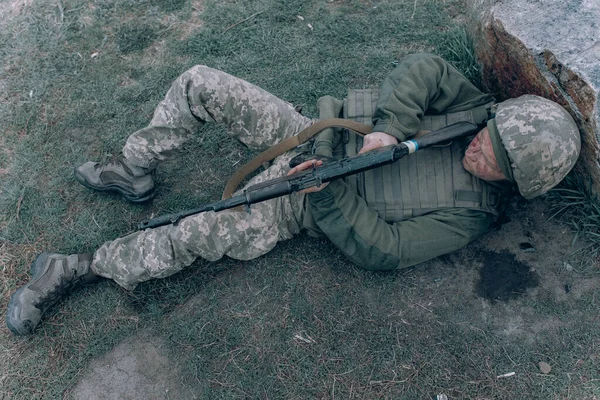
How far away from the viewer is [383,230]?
3674 millimetres

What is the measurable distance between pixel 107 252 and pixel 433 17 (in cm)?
399

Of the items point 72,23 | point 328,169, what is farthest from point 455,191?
point 72,23

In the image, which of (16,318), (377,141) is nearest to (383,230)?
(377,141)

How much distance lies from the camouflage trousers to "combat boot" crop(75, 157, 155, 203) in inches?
9.4

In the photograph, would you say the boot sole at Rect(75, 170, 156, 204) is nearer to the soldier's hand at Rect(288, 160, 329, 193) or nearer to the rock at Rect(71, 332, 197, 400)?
the rock at Rect(71, 332, 197, 400)

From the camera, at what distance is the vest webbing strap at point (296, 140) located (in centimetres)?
377

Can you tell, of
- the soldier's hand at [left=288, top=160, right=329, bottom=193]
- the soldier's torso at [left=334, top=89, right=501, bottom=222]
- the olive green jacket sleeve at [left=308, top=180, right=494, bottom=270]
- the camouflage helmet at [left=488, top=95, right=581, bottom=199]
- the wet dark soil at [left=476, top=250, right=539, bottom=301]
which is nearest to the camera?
the camouflage helmet at [left=488, top=95, right=581, bottom=199]

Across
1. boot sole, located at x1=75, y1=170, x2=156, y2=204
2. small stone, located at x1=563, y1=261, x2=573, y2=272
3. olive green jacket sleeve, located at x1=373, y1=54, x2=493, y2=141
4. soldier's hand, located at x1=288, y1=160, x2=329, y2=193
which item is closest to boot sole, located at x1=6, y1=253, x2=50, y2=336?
boot sole, located at x1=75, y1=170, x2=156, y2=204

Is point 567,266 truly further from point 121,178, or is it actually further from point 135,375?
point 121,178

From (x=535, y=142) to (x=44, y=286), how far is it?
3.60 m

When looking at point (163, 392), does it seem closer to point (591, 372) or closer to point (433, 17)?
point (591, 372)

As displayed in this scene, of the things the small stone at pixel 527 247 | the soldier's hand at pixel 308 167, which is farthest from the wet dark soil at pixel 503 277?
the soldier's hand at pixel 308 167

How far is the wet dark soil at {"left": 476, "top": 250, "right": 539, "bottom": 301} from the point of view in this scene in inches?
159

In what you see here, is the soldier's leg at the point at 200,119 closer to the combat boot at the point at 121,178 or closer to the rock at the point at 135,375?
the combat boot at the point at 121,178
